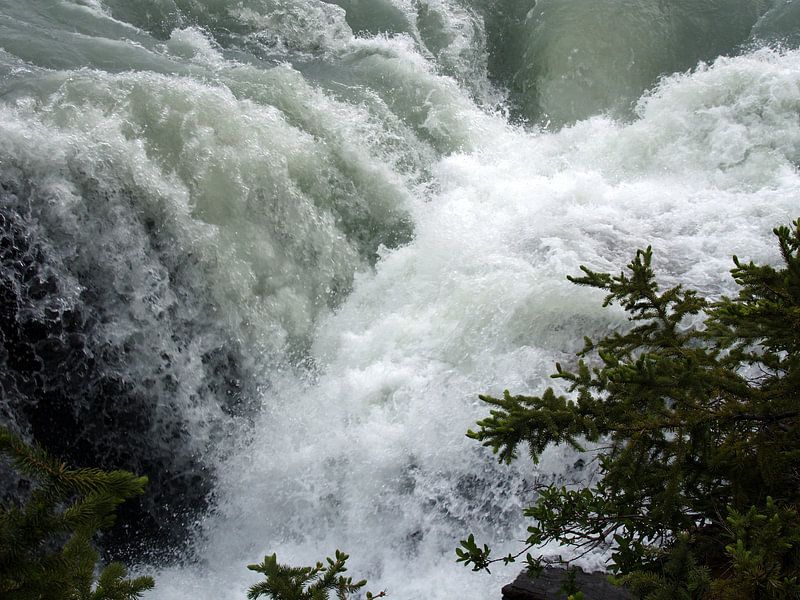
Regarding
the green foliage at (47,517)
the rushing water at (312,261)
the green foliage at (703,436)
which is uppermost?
the rushing water at (312,261)

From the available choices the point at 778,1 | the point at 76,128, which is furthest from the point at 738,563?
the point at 778,1

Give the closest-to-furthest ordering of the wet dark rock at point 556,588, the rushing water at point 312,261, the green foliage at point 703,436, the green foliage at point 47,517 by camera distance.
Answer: the green foliage at point 47,517, the green foliage at point 703,436, the wet dark rock at point 556,588, the rushing water at point 312,261

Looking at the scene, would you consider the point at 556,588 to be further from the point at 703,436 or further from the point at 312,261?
the point at 312,261

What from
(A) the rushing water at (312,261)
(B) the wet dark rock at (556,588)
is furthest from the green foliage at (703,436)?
(A) the rushing water at (312,261)

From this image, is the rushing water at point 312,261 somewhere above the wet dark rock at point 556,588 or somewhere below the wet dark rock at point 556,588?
above

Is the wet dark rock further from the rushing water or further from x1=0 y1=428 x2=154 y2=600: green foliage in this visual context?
x1=0 y1=428 x2=154 y2=600: green foliage

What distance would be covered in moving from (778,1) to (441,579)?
11863mm

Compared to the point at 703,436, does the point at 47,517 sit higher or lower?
higher

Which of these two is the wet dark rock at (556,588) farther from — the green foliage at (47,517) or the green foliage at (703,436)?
the green foliage at (47,517)

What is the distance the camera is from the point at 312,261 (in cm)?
849

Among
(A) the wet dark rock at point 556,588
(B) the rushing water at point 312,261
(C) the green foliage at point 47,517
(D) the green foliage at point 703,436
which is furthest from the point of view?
(B) the rushing water at point 312,261

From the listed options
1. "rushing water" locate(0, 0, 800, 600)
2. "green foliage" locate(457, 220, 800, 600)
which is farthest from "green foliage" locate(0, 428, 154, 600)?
"rushing water" locate(0, 0, 800, 600)

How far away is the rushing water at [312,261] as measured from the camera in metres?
6.49

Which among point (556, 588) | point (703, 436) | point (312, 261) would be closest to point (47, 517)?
point (703, 436)
